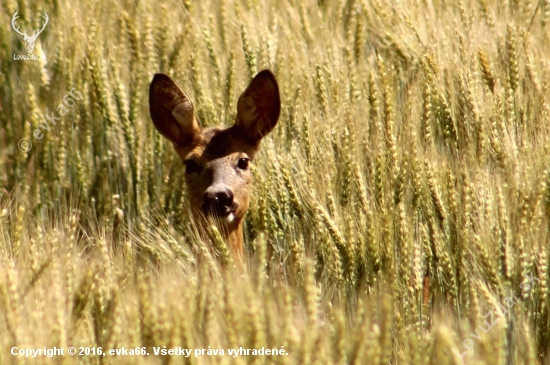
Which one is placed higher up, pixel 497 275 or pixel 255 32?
pixel 255 32

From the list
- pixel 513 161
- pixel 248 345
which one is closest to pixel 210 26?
pixel 513 161

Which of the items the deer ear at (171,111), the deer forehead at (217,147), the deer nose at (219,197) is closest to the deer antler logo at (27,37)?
the deer ear at (171,111)

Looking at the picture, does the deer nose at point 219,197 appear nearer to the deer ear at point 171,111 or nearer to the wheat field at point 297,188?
the wheat field at point 297,188

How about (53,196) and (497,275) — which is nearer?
(497,275)

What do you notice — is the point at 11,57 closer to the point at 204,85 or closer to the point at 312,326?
the point at 204,85

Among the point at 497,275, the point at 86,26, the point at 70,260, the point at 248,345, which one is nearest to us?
the point at 248,345

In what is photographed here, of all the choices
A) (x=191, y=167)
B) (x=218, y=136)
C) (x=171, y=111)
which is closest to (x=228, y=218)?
(x=191, y=167)

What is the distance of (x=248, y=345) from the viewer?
2.26m

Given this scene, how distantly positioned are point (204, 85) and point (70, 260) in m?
1.71

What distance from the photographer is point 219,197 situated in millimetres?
3705

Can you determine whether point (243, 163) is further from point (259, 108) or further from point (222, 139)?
point (259, 108)

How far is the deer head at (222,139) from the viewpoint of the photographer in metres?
3.94

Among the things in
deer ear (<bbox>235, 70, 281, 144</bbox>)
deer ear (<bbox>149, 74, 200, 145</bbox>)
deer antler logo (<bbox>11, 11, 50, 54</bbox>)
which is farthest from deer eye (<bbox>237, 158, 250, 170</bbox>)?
deer antler logo (<bbox>11, 11, 50, 54</bbox>)

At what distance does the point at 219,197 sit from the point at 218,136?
59 centimetres
